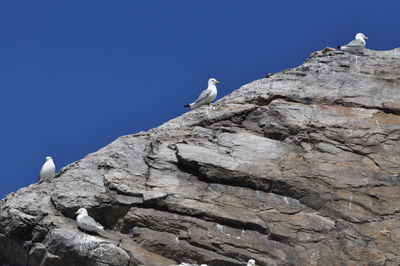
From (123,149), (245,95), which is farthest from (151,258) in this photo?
(245,95)

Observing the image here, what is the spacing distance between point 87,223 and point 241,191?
17.0ft

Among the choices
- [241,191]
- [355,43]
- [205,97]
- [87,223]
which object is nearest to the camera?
[87,223]

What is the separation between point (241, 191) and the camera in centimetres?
2278

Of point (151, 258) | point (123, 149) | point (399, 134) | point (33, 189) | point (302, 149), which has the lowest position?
point (151, 258)

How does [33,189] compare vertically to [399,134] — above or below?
below

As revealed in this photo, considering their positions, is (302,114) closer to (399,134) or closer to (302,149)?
(302,149)

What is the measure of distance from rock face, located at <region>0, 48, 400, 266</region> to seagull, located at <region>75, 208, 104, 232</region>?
Result: 0.27 m

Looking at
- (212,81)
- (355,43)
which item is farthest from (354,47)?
(212,81)

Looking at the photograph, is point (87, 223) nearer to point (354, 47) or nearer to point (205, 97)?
point (205, 97)

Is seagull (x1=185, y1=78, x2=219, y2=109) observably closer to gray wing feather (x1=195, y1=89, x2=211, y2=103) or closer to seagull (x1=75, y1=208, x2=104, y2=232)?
gray wing feather (x1=195, y1=89, x2=211, y2=103)

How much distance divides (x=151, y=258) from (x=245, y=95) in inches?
349

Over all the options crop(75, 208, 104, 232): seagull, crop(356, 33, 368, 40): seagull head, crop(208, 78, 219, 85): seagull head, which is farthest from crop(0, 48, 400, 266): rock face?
crop(356, 33, 368, 40): seagull head

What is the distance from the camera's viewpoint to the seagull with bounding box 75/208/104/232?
20625 mm

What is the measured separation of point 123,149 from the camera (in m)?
24.3
